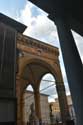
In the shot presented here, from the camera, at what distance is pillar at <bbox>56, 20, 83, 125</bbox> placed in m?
1.95

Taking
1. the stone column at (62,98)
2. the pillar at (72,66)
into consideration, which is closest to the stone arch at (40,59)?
the stone column at (62,98)

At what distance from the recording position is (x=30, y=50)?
37.1ft

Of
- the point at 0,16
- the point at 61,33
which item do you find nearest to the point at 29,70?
the point at 0,16

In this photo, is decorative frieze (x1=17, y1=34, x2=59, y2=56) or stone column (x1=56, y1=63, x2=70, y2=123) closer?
stone column (x1=56, y1=63, x2=70, y2=123)

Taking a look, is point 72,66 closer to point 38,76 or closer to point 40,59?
point 40,59

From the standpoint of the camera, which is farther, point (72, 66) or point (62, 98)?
point (62, 98)

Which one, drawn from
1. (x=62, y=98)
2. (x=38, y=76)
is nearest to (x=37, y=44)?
(x=38, y=76)

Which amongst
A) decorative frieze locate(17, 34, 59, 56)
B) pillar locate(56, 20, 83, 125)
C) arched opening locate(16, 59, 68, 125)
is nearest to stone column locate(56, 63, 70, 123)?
arched opening locate(16, 59, 68, 125)

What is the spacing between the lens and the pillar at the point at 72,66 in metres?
1.95

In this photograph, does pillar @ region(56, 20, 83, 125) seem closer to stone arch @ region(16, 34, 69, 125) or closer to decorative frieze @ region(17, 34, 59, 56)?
stone arch @ region(16, 34, 69, 125)

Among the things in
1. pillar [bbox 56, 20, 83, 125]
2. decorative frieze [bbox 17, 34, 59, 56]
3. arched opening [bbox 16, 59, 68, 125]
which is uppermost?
decorative frieze [bbox 17, 34, 59, 56]

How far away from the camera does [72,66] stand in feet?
7.03

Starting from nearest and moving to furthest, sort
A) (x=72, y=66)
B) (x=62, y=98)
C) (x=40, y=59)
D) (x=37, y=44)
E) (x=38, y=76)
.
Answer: (x=72, y=66) < (x=62, y=98) < (x=37, y=44) < (x=40, y=59) < (x=38, y=76)

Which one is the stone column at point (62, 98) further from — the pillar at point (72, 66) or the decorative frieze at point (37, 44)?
the pillar at point (72, 66)
